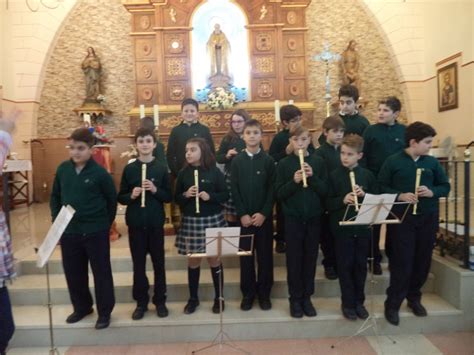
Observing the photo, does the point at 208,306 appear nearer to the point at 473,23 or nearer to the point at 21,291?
the point at 21,291

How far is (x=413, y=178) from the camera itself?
3.06 metres

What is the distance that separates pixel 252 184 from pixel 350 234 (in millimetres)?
856

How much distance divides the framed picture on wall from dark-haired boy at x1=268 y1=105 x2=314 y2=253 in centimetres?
510

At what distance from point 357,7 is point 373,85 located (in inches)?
71.6

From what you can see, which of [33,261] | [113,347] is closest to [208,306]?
[113,347]

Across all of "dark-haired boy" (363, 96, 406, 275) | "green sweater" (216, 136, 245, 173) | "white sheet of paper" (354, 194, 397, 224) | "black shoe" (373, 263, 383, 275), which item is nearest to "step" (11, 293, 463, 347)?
"black shoe" (373, 263, 383, 275)

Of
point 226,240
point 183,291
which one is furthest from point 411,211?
point 183,291

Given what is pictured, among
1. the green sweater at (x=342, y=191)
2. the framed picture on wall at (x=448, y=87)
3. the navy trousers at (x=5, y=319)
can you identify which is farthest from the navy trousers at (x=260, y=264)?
the framed picture on wall at (x=448, y=87)

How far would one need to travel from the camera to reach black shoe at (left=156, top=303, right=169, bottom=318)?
10.6 ft

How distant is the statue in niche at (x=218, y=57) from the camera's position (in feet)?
28.4

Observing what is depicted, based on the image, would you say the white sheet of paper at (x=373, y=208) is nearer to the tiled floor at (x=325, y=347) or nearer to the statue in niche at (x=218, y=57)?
the tiled floor at (x=325, y=347)

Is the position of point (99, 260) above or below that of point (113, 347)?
above

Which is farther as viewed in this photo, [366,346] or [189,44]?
[189,44]

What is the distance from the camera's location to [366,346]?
2971 mm
